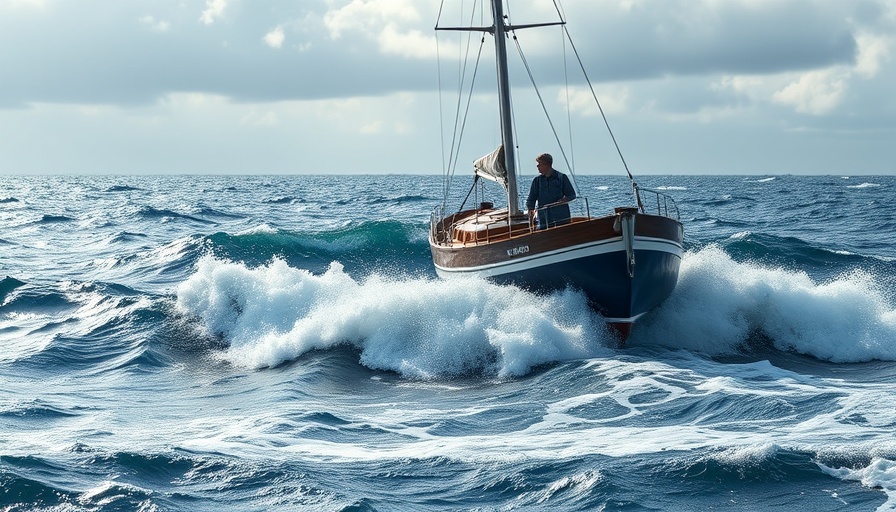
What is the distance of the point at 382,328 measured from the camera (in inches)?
628

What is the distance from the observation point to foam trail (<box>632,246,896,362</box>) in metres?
15.5

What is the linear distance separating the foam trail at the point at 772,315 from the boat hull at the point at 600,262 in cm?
77

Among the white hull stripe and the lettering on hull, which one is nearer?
the white hull stripe

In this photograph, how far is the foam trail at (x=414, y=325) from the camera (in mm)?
14695

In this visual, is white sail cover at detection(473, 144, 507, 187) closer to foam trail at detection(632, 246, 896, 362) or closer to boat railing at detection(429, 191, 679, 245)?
boat railing at detection(429, 191, 679, 245)

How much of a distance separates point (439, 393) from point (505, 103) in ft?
22.1

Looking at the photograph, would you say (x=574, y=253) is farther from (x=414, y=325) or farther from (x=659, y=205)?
(x=414, y=325)

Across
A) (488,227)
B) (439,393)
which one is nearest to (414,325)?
(488,227)

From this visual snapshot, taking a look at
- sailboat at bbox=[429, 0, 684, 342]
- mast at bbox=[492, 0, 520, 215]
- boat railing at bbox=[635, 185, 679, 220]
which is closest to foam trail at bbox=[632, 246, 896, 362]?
sailboat at bbox=[429, 0, 684, 342]

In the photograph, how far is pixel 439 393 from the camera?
43.7 feet

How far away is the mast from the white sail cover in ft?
0.79

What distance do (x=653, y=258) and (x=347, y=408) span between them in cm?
537

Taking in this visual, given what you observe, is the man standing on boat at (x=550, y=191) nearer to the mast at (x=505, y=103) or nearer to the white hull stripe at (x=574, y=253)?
the white hull stripe at (x=574, y=253)

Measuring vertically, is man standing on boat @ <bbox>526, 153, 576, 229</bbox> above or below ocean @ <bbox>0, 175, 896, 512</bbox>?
above
